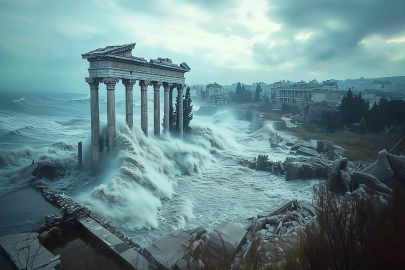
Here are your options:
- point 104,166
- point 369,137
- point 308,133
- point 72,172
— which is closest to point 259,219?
point 104,166

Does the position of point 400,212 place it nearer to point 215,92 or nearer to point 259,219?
point 259,219

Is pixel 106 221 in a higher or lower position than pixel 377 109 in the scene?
lower

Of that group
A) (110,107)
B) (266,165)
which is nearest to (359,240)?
(110,107)

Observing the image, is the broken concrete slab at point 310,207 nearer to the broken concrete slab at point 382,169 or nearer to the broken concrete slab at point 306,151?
the broken concrete slab at point 382,169

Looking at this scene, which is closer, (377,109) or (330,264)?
(330,264)

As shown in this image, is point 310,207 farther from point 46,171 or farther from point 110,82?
point 46,171

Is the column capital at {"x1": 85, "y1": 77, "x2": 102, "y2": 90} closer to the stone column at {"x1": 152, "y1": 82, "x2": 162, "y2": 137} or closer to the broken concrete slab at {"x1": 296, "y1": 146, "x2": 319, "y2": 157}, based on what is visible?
the stone column at {"x1": 152, "y1": 82, "x2": 162, "y2": 137}

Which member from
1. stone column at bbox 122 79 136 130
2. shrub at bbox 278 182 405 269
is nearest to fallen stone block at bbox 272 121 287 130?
stone column at bbox 122 79 136 130
